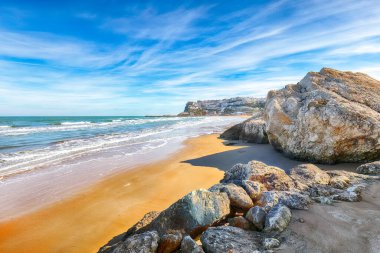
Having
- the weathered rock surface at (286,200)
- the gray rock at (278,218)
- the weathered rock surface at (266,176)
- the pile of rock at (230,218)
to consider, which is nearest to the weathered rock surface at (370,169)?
the pile of rock at (230,218)

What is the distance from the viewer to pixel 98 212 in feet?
17.2

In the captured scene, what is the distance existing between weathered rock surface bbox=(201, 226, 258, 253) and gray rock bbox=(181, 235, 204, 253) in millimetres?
141

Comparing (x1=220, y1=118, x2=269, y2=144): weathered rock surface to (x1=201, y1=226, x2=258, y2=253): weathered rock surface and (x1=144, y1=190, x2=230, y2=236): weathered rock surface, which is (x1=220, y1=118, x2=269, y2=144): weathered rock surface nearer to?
(x1=144, y1=190, x2=230, y2=236): weathered rock surface

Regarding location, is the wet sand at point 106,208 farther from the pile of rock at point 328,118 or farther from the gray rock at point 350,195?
the gray rock at point 350,195

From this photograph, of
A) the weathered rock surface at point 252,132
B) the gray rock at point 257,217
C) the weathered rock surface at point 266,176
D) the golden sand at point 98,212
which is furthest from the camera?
the weathered rock surface at point 252,132

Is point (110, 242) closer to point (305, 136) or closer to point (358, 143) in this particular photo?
point (305, 136)

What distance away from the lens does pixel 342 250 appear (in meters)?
2.62

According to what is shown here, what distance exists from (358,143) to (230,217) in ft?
17.4

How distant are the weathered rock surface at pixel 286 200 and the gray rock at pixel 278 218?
0.29m

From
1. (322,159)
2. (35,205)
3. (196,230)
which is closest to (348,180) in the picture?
(322,159)

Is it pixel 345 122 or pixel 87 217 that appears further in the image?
pixel 345 122

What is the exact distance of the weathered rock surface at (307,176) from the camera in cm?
482

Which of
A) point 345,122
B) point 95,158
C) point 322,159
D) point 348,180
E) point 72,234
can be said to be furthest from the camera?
point 95,158

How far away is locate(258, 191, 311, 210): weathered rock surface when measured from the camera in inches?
144
